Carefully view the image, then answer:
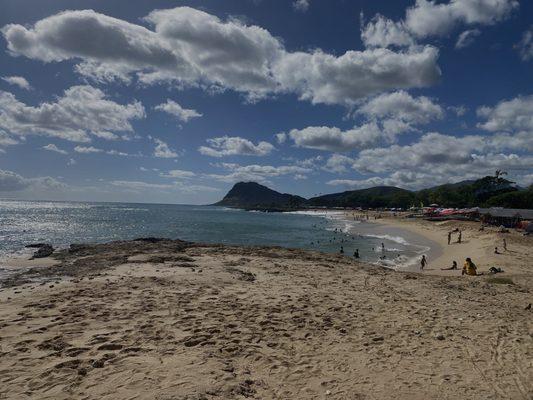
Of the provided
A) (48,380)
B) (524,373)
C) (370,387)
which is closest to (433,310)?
(524,373)

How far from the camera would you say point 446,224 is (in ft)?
229

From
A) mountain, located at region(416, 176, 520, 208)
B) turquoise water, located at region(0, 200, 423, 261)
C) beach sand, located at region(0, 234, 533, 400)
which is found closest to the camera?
beach sand, located at region(0, 234, 533, 400)

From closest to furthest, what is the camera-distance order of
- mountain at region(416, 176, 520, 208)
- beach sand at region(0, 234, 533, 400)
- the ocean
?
beach sand at region(0, 234, 533, 400), the ocean, mountain at region(416, 176, 520, 208)

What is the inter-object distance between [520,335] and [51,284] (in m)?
16.3

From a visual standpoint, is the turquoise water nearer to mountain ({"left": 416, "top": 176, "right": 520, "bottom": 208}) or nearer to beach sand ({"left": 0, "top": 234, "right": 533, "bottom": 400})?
beach sand ({"left": 0, "top": 234, "right": 533, "bottom": 400})

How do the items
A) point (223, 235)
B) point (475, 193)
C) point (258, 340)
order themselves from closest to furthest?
1. point (258, 340)
2. point (223, 235)
3. point (475, 193)

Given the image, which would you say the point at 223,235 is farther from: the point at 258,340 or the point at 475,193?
the point at 475,193

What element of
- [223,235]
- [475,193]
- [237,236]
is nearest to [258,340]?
[237,236]

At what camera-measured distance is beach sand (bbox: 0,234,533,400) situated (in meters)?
6.46

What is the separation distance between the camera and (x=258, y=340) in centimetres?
853

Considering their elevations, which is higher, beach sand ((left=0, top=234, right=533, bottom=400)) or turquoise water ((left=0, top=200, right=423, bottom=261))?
Answer: beach sand ((left=0, top=234, right=533, bottom=400))

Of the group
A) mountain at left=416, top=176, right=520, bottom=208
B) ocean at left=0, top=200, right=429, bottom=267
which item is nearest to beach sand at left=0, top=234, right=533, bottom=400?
ocean at left=0, top=200, right=429, bottom=267

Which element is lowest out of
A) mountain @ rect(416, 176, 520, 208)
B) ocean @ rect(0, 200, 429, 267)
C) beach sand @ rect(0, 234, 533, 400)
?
ocean @ rect(0, 200, 429, 267)

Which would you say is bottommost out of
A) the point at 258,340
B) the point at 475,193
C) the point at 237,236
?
the point at 237,236
